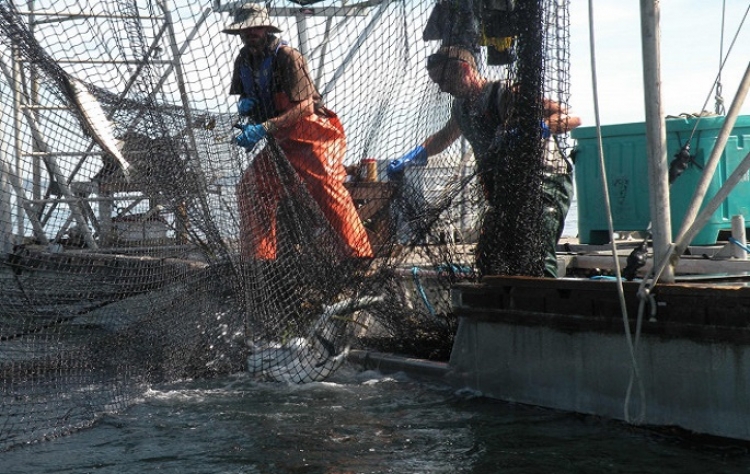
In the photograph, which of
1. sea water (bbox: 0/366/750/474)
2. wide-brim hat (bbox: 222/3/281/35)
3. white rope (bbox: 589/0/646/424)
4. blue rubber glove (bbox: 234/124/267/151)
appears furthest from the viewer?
blue rubber glove (bbox: 234/124/267/151)

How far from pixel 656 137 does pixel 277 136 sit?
7.92 feet

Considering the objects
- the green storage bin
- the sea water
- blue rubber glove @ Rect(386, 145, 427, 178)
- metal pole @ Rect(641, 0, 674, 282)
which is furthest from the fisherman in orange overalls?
metal pole @ Rect(641, 0, 674, 282)

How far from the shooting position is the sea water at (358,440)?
4938 mm

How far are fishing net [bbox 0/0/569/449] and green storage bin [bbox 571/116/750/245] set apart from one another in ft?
3.24

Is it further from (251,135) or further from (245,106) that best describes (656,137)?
(245,106)

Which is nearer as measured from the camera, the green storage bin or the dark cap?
the dark cap

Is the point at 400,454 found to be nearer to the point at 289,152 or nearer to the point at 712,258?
the point at 289,152

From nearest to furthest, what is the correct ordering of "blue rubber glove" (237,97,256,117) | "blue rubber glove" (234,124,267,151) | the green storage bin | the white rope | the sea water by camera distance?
the sea water, the white rope, "blue rubber glove" (234,124,267,151), "blue rubber glove" (237,97,256,117), the green storage bin

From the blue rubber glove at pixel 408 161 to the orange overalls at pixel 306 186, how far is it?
0.32 m

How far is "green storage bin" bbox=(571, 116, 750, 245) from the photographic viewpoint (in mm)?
7082

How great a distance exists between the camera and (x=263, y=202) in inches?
256

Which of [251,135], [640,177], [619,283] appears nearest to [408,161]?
[251,135]

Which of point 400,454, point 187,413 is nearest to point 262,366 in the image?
point 187,413

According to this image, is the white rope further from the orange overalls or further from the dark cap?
the orange overalls
